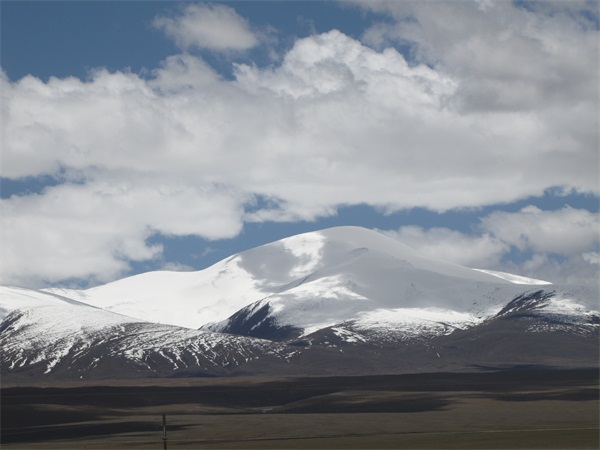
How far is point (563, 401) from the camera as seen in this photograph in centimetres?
18538

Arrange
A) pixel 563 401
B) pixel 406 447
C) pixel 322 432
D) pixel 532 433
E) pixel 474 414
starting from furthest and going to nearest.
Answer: pixel 563 401, pixel 474 414, pixel 322 432, pixel 532 433, pixel 406 447

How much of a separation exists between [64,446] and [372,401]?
80.6 metres

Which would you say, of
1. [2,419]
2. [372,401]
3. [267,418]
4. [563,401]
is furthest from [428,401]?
[2,419]

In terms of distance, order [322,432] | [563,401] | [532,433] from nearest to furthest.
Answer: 1. [532,433]
2. [322,432]
3. [563,401]

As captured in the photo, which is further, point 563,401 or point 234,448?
point 563,401

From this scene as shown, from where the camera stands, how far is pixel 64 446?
127 m

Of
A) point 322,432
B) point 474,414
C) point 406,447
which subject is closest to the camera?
point 406,447

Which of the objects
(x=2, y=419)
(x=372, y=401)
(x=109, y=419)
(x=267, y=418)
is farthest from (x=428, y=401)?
(x=2, y=419)

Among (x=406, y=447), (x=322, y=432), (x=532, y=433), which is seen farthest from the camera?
(x=322, y=432)

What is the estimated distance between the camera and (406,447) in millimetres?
113688

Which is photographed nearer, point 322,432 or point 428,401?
point 322,432

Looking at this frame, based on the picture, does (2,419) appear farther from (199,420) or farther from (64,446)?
(64,446)

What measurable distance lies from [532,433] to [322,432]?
90.2 ft

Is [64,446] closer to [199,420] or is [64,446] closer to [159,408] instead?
[199,420]
